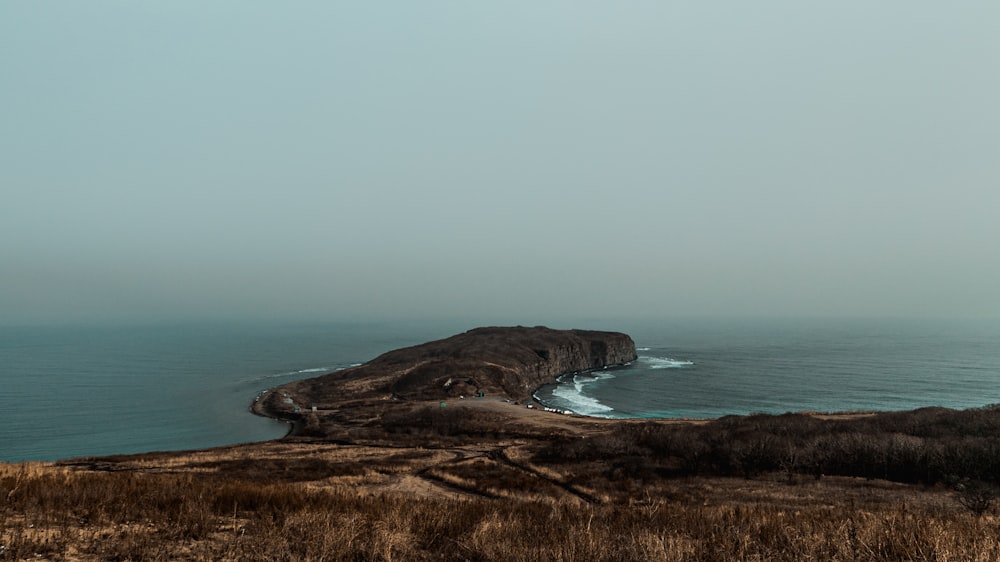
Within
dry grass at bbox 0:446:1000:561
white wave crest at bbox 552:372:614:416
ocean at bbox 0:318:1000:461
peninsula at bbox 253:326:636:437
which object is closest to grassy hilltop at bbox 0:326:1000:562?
dry grass at bbox 0:446:1000:561

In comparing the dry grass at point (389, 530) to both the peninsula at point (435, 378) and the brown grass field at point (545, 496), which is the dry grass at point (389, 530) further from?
the peninsula at point (435, 378)

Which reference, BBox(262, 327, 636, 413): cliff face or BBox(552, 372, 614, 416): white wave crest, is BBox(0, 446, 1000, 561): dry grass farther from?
BBox(262, 327, 636, 413): cliff face

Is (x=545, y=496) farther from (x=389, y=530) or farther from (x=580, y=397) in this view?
(x=580, y=397)

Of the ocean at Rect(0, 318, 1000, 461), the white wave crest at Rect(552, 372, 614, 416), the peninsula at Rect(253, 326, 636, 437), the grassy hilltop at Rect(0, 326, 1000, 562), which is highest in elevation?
the grassy hilltop at Rect(0, 326, 1000, 562)

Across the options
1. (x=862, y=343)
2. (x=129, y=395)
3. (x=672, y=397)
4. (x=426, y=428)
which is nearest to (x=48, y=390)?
(x=129, y=395)

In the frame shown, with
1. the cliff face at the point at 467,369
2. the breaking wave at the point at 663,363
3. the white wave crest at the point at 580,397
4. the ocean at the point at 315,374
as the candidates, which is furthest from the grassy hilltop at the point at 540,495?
the breaking wave at the point at 663,363

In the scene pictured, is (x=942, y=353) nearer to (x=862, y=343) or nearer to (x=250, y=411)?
(x=862, y=343)
